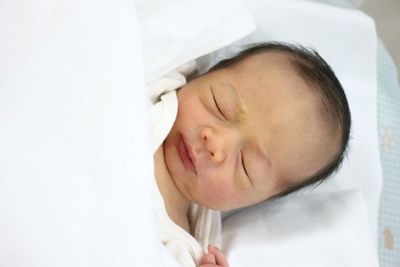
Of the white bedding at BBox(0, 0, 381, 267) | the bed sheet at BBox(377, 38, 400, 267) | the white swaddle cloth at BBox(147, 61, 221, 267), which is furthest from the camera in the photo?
the bed sheet at BBox(377, 38, 400, 267)

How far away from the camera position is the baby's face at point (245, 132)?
837 millimetres

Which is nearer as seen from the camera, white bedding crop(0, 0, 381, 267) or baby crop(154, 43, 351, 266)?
white bedding crop(0, 0, 381, 267)

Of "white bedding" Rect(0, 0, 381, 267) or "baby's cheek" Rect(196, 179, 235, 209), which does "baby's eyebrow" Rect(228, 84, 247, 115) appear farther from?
"white bedding" Rect(0, 0, 381, 267)

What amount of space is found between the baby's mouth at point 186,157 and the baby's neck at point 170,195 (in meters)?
0.04

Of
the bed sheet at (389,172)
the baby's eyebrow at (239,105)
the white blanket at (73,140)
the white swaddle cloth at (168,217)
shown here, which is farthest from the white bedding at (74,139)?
the bed sheet at (389,172)

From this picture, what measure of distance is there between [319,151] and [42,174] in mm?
511

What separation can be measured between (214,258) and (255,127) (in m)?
0.22

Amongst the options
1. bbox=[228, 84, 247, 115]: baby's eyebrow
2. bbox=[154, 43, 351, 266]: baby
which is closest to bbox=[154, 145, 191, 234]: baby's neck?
bbox=[154, 43, 351, 266]: baby

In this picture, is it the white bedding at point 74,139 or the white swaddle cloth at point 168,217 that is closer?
the white bedding at point 74,139

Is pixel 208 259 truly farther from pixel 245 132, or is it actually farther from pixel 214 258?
pixel 245 132

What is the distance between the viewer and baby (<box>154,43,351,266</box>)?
0.84 metres

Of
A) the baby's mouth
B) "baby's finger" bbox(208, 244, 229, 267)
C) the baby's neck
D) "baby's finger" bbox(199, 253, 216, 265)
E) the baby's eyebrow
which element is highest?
the baby's eyebrow

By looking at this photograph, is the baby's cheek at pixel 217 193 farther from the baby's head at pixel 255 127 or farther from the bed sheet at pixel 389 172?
the bed sheet at pixel 389 172

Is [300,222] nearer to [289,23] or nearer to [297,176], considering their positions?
[297,176]
